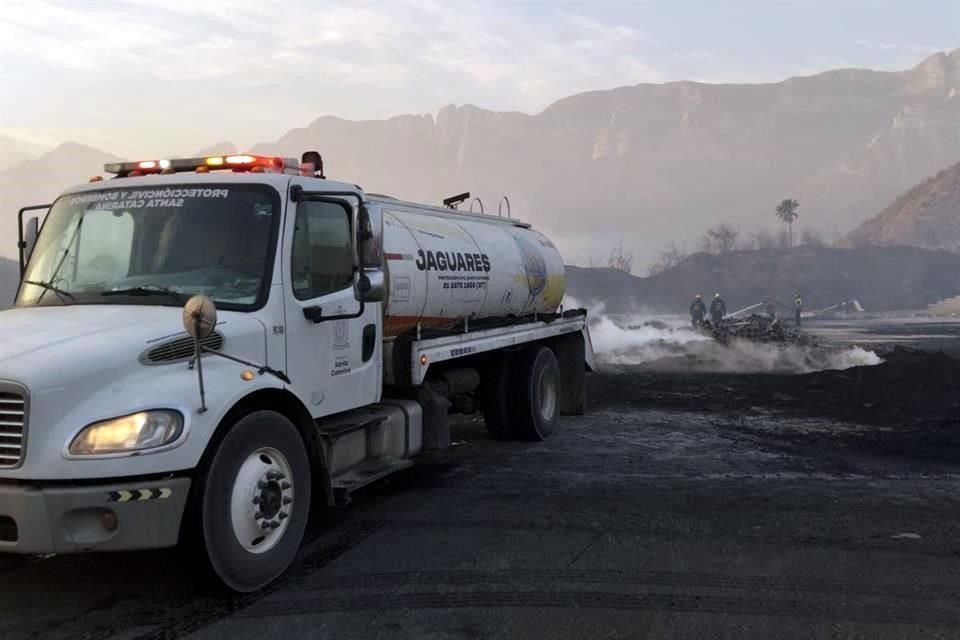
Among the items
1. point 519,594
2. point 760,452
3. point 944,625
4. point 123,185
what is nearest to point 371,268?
point 123,185

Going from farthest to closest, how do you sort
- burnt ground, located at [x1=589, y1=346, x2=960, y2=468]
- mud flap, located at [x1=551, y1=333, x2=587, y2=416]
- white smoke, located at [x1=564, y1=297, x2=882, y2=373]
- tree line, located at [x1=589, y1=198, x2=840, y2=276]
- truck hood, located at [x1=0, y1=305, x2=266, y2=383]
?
tree line, located at [x1=589, y1=198, x2=840, y2=276] → white smoke, located at [x1=564, y1=297, x2=882, y2=373] → mud flap, located at [x1=551, y1=333, x2=587, y2=416] → burnt ground, located at [x1=589, y1=346, x2=960, y2=468] → truck hood, located at [x1=0, y1=305, x2=266, y2=383]

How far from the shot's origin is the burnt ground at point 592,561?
4355 millimetres

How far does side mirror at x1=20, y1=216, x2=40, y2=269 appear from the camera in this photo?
18.8ft

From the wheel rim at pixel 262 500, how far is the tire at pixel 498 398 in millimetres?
5193

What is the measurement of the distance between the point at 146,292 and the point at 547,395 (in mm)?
6462

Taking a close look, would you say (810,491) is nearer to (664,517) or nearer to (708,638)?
(664,517)

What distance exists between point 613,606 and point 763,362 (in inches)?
689

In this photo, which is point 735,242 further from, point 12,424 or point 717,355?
point 12,424

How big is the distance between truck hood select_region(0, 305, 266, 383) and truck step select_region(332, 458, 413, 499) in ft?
4.24

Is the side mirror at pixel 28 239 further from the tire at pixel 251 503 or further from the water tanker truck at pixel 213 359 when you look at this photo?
the tire at pixel 251 503

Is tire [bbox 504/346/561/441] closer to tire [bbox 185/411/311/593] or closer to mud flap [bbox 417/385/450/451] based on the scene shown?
mud flap [bbox 417/385/450/451]

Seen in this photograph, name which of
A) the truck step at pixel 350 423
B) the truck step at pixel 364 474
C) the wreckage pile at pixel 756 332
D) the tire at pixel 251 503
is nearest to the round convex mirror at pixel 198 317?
the tire at pixel 251 503

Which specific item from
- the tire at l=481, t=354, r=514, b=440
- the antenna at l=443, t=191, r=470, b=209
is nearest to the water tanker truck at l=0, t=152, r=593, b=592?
the antenna at l=443, t=191, r=470, b=209

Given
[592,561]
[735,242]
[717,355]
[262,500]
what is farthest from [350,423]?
[735,242]
